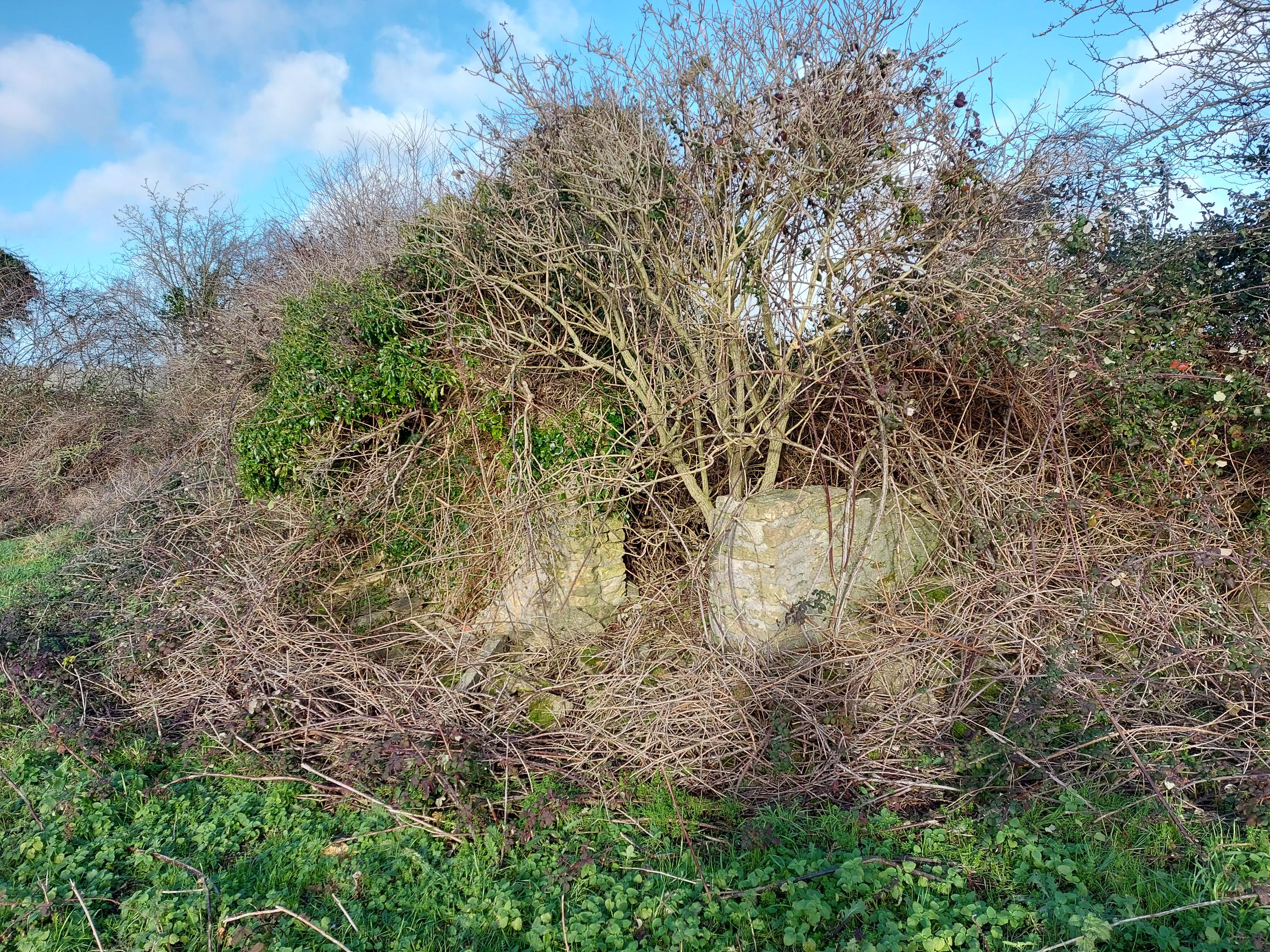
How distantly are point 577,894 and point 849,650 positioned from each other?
248 cm

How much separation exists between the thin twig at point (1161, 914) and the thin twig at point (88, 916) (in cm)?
388

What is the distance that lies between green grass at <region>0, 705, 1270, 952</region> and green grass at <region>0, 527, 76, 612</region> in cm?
388

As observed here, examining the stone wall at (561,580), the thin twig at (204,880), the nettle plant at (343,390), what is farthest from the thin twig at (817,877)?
the nettle plant at (343,390)

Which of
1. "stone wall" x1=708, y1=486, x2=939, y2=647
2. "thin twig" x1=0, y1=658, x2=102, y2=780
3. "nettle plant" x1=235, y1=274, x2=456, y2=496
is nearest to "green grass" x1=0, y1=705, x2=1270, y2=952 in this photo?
"thin twig" x1=0, y1=658, x2=102, y2=780

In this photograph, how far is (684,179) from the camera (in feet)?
16.9

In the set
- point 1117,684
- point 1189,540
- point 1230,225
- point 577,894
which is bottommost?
point 577,894

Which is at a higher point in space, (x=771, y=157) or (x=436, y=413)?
(x=771, y=157)

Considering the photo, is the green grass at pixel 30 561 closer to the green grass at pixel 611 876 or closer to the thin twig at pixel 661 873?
the green grass at pixel 611 876

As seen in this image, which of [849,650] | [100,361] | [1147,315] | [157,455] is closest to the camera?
[849,650]

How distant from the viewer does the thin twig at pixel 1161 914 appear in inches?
104

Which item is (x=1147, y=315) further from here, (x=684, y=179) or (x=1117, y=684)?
(x=684, y=179)

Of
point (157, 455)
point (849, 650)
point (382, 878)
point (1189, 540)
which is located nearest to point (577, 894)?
point (382, 878)

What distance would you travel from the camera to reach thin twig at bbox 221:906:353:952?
307cm

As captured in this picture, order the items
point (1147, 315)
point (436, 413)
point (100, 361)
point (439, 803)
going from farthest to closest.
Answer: point (100, 361) < point (436, 413) < point (1147, 315) < point (439, 803)
